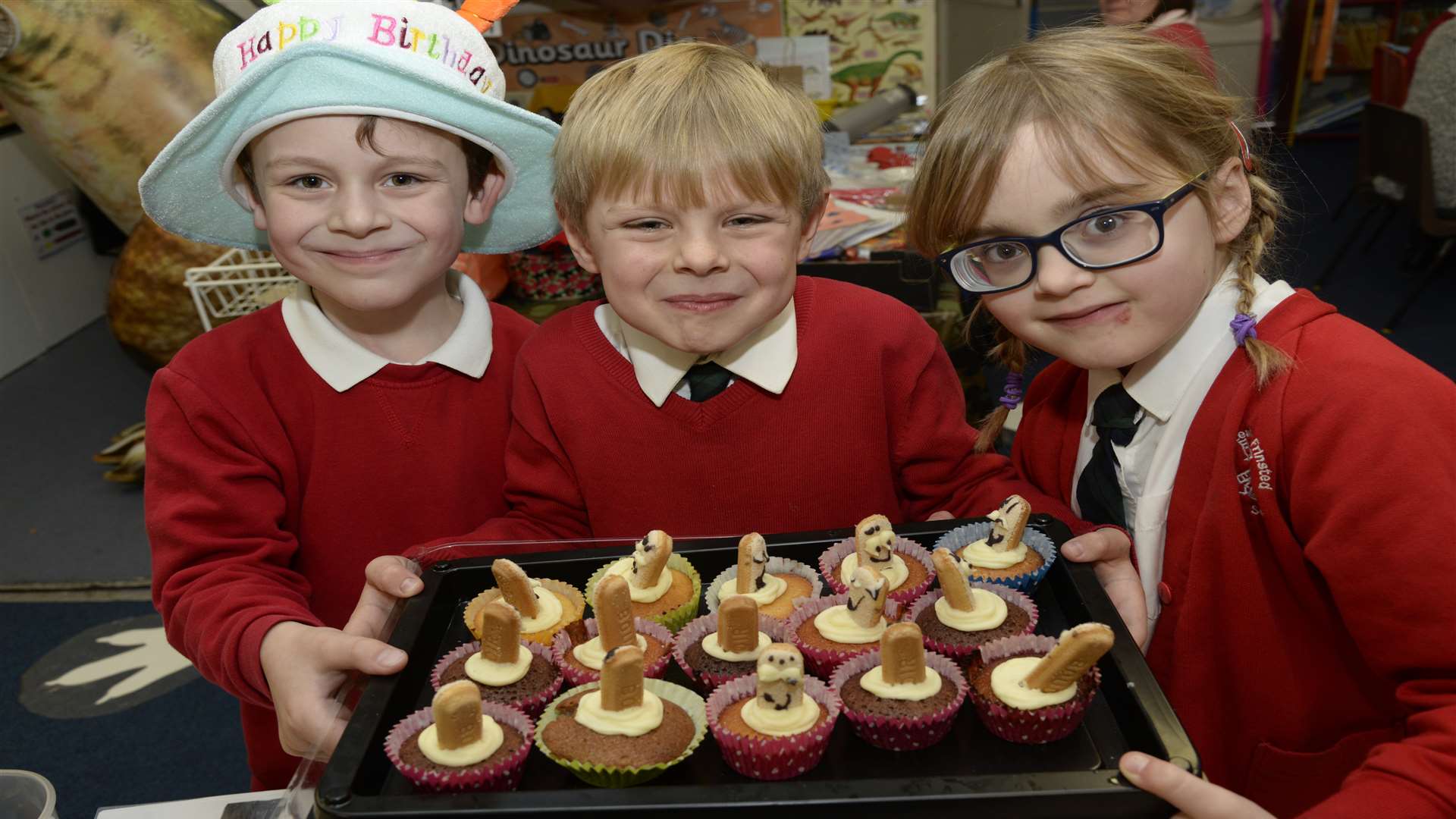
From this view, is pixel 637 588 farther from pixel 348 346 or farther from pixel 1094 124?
pixel 1094 124

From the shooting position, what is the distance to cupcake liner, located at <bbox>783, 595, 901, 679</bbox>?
1.11 metres

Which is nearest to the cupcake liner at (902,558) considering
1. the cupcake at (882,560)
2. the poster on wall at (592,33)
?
the cupcake at (882,560)

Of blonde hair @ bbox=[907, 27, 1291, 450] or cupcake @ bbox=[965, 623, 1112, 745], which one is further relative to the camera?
blonde hair @ bbox=[907, 27, 1291, 450]

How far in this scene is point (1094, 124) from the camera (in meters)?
1.12

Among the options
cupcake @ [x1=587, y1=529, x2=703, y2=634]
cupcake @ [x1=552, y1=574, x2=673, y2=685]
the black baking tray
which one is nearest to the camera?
the black baking tray

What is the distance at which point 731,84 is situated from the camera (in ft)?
4.06

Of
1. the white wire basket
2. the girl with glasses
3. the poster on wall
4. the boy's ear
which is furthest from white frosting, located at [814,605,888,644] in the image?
the poster on wall

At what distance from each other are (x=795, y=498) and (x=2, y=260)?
4188mm

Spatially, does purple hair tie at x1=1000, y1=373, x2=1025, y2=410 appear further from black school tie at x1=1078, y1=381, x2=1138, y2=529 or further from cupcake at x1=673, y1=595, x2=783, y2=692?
cupcake at x1=673, y1=595, x2=783, y2=692

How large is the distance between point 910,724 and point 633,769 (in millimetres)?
246

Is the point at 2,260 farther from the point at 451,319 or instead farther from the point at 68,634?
the point at 451,319

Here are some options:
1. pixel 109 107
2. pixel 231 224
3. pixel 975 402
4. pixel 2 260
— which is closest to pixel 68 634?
pixel 109 107

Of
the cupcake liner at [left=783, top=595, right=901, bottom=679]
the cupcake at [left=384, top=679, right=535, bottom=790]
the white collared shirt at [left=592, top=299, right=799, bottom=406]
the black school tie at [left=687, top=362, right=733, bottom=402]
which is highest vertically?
the white collared shirt at [left=592, top=299, right=799, bottom=406]

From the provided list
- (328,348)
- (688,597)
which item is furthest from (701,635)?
(328,348)
